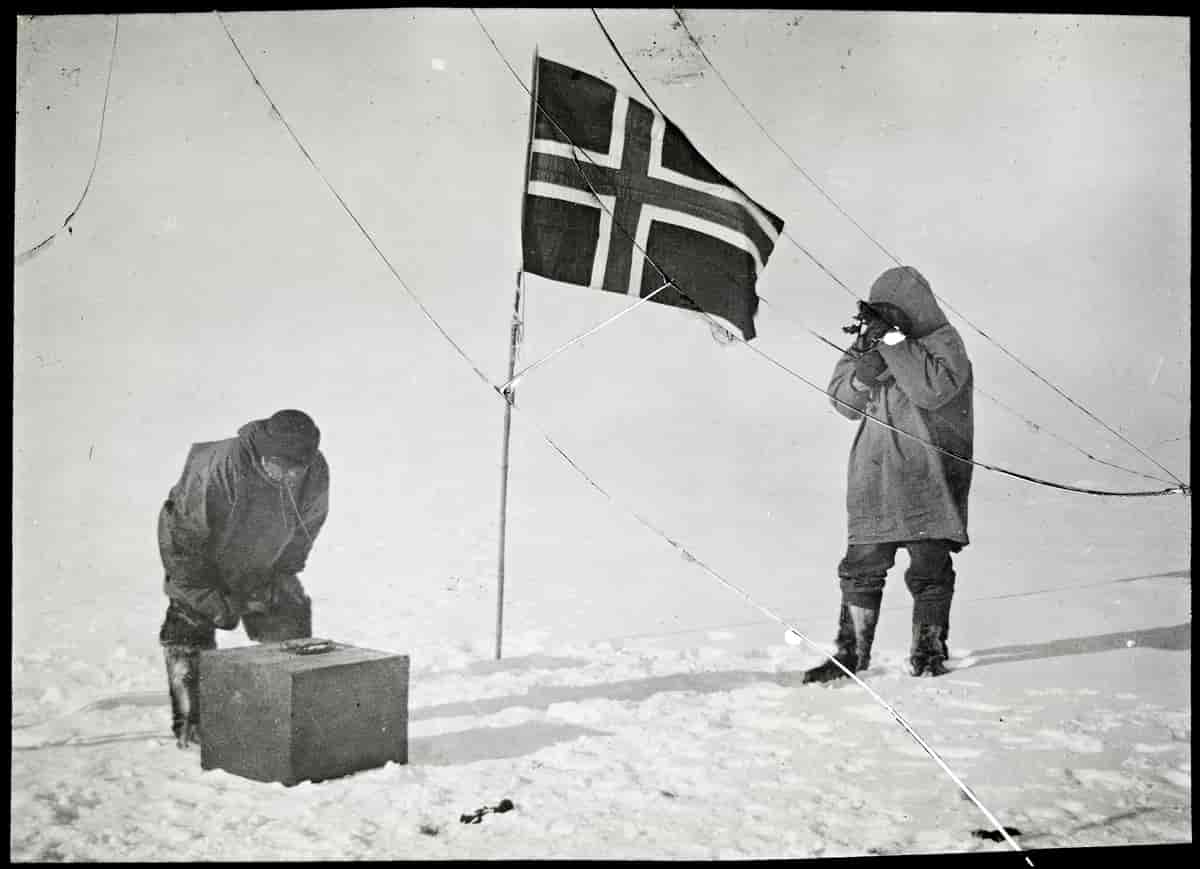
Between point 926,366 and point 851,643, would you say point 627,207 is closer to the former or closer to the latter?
point 926,366

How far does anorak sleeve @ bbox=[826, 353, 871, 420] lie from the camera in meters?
3.21

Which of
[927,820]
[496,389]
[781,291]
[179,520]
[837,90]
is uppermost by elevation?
[837,90]

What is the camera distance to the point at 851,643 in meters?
3.17

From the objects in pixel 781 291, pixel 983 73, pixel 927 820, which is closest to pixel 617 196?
pixel 781 291

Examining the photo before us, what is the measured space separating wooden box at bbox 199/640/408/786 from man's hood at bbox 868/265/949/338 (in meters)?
1.67

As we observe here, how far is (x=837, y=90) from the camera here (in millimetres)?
3197

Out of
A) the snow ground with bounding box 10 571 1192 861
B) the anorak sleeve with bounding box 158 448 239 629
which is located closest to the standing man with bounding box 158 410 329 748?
the anorak sleeve with bounding box 158 448 239 629

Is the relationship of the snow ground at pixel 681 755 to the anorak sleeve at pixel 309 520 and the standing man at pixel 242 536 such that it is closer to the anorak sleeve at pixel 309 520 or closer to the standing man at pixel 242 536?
the standing man at pixel 242 536

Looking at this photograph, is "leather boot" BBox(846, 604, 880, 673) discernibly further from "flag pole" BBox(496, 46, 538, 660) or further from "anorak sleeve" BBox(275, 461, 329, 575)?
"anorak sleeve" BBox(275, 461, 329, 575)

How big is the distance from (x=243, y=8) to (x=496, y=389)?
50.8 inches

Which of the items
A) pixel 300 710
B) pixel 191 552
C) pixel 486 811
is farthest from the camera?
pixel 191 552

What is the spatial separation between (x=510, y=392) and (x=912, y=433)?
114 centimetres

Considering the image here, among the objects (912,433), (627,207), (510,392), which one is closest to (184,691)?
(510,392)

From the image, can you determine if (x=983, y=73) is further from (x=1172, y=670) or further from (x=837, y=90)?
(x=1172, y=670)
